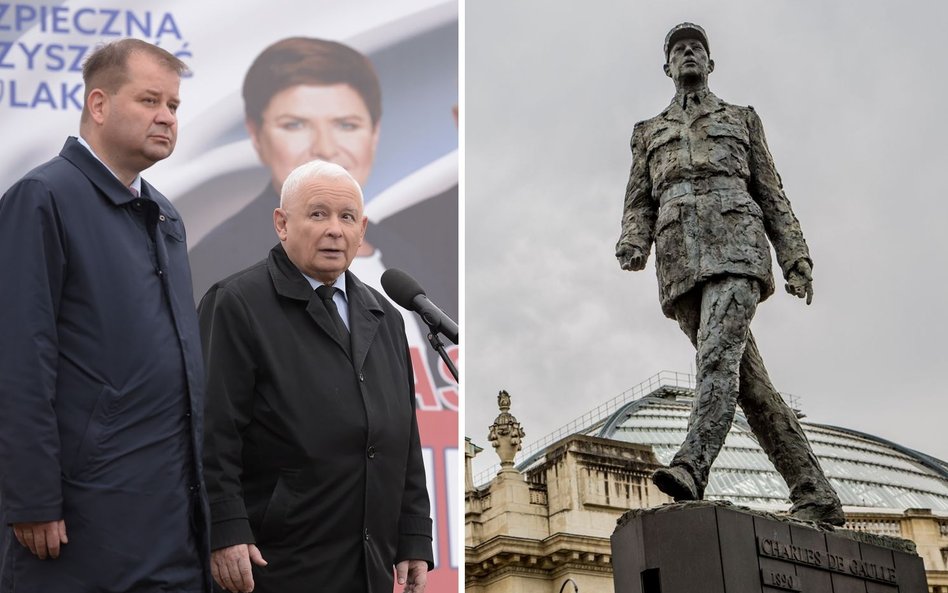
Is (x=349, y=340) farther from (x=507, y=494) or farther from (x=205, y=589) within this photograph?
(x=507, y=494)

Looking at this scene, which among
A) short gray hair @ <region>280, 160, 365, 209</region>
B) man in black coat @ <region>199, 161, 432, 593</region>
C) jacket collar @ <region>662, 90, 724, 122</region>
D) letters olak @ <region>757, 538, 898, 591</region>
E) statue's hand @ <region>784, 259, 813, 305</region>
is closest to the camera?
man in black coat @ <region>199, 161, 432, 593</region>

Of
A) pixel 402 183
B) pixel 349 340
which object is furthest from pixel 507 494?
pixel 349 340

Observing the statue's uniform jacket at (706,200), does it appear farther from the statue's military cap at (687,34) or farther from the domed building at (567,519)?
the domed building at (567,519)

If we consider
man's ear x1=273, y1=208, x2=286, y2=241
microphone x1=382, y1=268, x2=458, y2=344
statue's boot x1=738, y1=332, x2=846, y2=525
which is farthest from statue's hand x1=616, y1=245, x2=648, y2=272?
man's ear x1=273, y1=208, x2=286, y2=241

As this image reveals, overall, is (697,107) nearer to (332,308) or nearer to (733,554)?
(733,554)

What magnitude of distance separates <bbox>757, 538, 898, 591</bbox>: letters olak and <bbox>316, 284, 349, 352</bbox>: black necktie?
258cm

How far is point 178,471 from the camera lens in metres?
4.67

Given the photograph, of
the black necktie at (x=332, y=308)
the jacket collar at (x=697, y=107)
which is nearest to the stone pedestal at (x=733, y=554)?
the black necktie at (x=332, y=308)

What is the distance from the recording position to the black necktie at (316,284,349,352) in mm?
5621

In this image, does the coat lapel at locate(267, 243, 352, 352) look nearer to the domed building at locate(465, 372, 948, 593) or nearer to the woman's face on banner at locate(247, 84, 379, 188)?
the woman's face on banner at locate(247, 84, 379, 188)

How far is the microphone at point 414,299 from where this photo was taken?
18.5 feet

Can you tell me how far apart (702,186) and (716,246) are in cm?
44

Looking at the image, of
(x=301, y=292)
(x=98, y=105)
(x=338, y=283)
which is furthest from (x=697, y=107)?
(x=98, y=105)

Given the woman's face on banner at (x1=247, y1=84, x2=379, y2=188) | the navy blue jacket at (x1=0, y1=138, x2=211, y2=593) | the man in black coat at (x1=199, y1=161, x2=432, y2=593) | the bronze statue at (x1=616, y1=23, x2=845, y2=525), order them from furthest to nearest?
the woman's face on banner at (x1=247, y1=84, x2=379, y2=188), the bronze statue at (x1=616, y1=23, x2=845, y2=525), the man in black coat at (x1=199, y1=161, x2=432, y2=593), the navy blue jacket at (x1=0, y1=138, x2=211, y2=593)
